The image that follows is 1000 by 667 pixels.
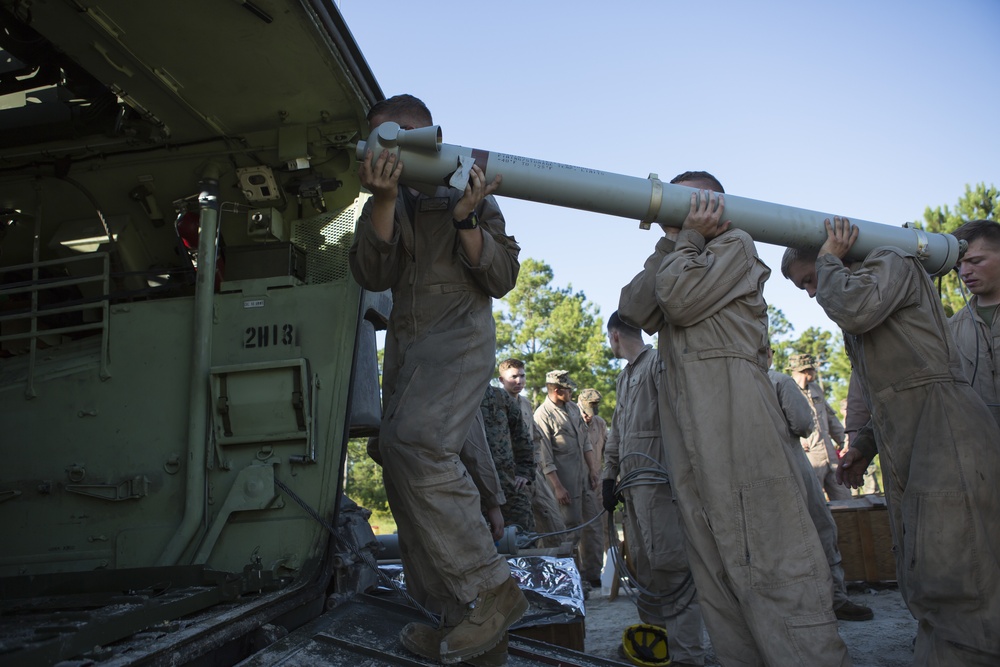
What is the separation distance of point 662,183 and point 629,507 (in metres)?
2.26

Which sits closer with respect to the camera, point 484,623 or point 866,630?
point 484,623

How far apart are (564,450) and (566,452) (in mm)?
33

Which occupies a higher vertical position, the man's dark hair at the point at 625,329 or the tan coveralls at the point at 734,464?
the man's dark hair at the point at 625,329

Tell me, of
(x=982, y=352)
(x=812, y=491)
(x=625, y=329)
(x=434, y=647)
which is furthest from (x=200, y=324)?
(x=812, y=491)

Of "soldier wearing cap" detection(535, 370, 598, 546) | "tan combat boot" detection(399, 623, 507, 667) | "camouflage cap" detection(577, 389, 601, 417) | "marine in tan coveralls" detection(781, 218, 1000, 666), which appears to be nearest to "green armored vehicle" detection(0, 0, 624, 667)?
"tan combat boot" detection(399, 623, 507, 667)

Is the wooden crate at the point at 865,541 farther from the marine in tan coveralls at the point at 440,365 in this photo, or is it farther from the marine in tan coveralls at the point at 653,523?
the marine in tan coveralls at the point at 440,365

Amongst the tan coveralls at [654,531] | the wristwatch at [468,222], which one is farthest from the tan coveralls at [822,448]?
the wristwatch at [468,222]

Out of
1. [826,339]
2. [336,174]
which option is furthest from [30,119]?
[826,339]

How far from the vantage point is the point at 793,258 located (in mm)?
3438

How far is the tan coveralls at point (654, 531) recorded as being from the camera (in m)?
3.91

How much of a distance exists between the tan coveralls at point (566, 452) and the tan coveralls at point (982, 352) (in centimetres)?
498

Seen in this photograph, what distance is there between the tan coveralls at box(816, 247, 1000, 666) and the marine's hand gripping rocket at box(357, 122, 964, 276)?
0.19 m

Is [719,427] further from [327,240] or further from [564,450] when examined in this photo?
[564,450]

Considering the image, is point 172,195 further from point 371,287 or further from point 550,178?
point 550,178
